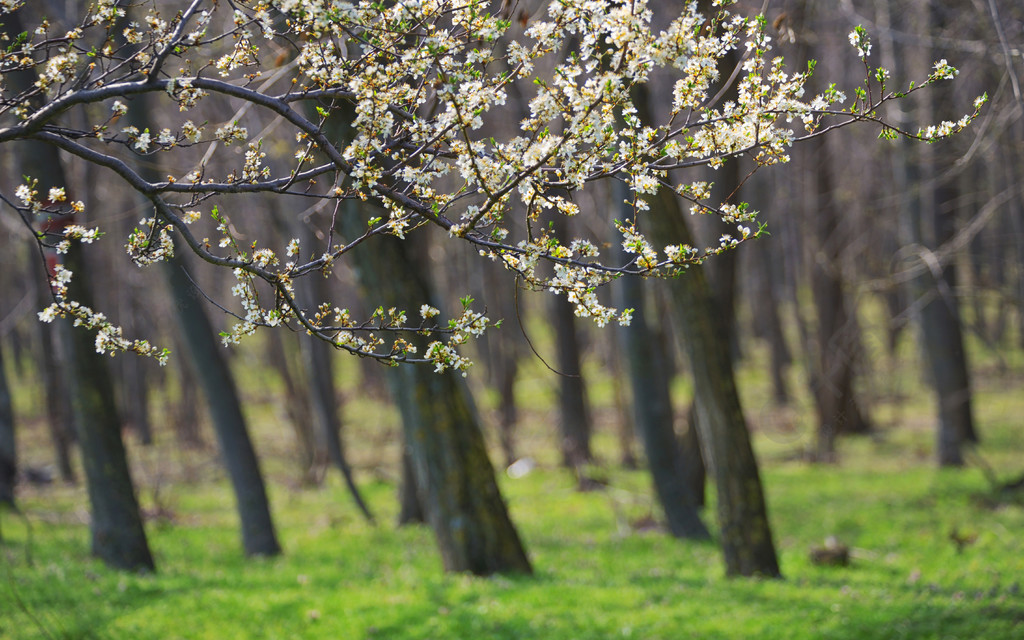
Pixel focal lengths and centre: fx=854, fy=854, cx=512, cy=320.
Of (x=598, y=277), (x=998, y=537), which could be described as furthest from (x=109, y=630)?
(x=998, y=537)

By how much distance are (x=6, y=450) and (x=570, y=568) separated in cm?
974

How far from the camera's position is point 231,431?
434 inches

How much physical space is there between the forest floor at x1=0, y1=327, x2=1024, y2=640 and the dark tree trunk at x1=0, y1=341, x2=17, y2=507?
488mm

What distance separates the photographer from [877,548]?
1032 cm

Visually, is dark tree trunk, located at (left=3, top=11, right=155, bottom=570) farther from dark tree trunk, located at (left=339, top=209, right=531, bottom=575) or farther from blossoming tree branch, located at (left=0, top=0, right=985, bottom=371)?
blossoming tree branch, located at (left=0, top=0, right=985, bottom=371)

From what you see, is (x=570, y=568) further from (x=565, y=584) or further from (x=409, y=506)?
(x=409, y=506)

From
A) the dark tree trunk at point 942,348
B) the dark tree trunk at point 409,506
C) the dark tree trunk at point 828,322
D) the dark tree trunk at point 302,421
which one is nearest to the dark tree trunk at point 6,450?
the dark tree trunk at point 302,421

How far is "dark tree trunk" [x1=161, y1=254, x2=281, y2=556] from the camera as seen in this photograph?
A: 10602 mm

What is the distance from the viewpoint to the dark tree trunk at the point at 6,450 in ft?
42.7

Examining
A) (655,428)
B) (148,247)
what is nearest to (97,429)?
(148,247)

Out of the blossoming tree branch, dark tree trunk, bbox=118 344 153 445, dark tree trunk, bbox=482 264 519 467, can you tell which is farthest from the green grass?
dark tree trunk, bbox=118 344 153 445

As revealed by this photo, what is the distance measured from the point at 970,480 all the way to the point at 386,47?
43.6ft

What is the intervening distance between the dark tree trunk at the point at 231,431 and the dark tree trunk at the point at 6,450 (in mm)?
4375

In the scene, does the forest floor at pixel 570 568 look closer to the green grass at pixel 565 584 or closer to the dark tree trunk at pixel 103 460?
the green grass at pixel 565 584
